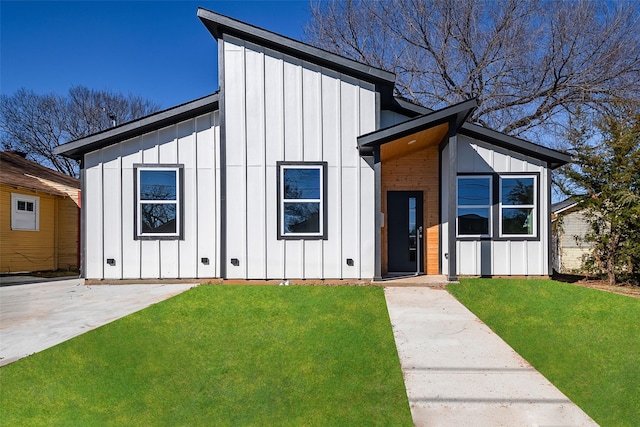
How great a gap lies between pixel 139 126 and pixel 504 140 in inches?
315

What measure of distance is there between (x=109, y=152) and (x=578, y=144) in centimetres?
1177

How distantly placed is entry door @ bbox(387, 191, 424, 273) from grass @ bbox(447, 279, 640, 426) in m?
1.50

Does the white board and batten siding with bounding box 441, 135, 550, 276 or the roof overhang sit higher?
the roof overhang

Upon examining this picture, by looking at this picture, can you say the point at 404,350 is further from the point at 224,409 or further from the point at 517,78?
the point at 517,78

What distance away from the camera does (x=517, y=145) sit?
7941 mm

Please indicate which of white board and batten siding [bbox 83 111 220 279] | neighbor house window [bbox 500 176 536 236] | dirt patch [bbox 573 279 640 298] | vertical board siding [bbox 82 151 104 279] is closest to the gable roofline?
neighbor house window [bbox 500 176 536 236]

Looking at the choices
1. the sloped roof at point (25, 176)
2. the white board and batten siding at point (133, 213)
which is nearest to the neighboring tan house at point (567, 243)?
the white board and batten siding at point (133, 213)

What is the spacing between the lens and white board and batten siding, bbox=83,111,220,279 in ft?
26.0

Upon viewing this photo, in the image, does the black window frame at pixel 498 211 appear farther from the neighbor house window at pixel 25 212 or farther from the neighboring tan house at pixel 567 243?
the neighbor house window at pixel 25 212

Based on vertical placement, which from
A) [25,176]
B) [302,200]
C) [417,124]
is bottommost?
[302,200]

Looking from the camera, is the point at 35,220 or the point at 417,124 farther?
the point at 35,220

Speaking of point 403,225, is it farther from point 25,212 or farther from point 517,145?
point 25,212

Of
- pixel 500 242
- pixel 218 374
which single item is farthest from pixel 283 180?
pixel 500 242

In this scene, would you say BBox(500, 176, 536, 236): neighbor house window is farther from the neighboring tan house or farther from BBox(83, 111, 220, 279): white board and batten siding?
BBox(83, 111, 220, 279): white board and batten siding
